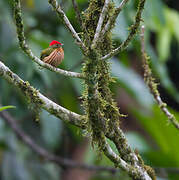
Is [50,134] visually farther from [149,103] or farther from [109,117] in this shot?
[109,117]

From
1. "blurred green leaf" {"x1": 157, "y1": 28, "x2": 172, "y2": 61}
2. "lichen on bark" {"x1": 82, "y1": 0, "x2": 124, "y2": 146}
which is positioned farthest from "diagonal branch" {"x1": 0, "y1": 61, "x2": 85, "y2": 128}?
"blurred green leaf" {"x1": 157, "y1": 28, "x2": 172, "y2": 61}

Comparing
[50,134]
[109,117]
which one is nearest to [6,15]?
[50,134]

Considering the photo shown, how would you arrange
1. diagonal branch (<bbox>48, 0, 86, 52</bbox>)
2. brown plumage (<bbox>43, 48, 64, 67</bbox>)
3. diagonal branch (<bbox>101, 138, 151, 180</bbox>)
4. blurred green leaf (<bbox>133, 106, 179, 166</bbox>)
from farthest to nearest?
blurred green leaf (<bbox>133, 106, 179, 166</bbox>), brown plumage (<bbox>43, 48, 64, 67</bbox>), diagonal branch (<bbox>101, 138, 151, 180</bbox>), diagonal branch (<bbox>48, 0, 86, 52</bbox>)

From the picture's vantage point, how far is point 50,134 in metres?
5.91

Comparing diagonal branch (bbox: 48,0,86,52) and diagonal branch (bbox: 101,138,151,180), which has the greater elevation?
diagonal branch (bbox: 48,0,86,52)

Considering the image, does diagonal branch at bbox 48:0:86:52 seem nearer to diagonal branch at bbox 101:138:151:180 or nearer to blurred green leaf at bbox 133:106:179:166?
diagonal branch at bbox 101:138:151:180

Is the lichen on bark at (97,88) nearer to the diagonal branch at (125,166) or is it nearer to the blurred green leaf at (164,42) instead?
the diagonal branch at (125,166)

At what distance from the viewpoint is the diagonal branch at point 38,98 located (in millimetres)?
2492

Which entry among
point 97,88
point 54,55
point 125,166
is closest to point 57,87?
point 54,55

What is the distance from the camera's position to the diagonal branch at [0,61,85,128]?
98.1 inches

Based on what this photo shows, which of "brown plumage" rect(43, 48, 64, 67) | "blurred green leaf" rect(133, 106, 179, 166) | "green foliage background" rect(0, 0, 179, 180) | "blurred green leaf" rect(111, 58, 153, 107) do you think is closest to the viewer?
"brown plumage" rect(43, 48, 64, 67)

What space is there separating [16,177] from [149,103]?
2.26m

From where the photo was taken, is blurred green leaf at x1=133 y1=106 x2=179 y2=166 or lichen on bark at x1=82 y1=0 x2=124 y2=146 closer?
lichen on bark at x1=82 y1=0 x2=124 y2=146

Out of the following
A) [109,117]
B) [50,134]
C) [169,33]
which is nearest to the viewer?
[109,117]
